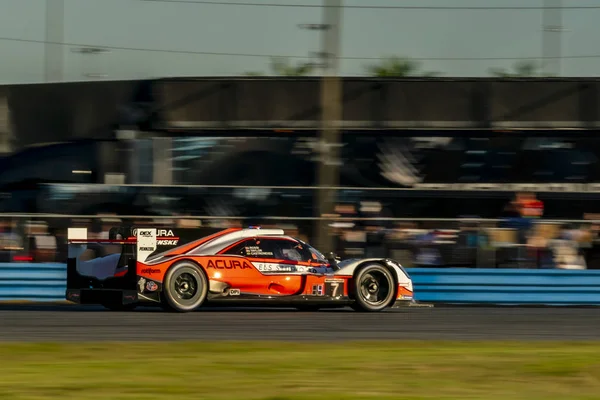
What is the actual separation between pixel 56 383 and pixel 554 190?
17550 mm

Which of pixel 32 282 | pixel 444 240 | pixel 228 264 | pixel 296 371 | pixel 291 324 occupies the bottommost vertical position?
pixel 291 324

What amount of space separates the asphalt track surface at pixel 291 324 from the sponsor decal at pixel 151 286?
13.5 inches

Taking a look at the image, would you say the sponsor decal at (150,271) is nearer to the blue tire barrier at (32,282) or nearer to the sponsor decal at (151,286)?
the sponsor decal at (151,286)

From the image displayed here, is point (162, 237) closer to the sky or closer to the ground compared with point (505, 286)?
closer to the sky

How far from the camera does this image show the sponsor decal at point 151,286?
1444 cm

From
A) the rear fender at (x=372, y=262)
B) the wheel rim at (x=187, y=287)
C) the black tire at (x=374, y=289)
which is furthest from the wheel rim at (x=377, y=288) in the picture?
the wheel rim at (x=187, y=287)

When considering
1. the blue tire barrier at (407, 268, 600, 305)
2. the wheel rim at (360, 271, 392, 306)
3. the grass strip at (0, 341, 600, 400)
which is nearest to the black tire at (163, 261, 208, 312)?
the wheel rim at (360, 271, 392, 306)

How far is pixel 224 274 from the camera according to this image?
14.7 meters

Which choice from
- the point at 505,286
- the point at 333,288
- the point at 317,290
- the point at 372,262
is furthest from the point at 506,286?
the point at 317,290

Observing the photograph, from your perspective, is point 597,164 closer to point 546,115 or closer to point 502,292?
point 546,115

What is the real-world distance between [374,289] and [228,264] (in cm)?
223

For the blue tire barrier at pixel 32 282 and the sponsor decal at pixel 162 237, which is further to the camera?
the blue tire barrier at pixel 32 282

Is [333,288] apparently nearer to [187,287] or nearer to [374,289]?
[374,289]

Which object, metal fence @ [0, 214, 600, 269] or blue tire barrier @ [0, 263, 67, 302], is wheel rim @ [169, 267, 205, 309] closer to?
blue tire barrier @ [0, 263, 67, 302]
